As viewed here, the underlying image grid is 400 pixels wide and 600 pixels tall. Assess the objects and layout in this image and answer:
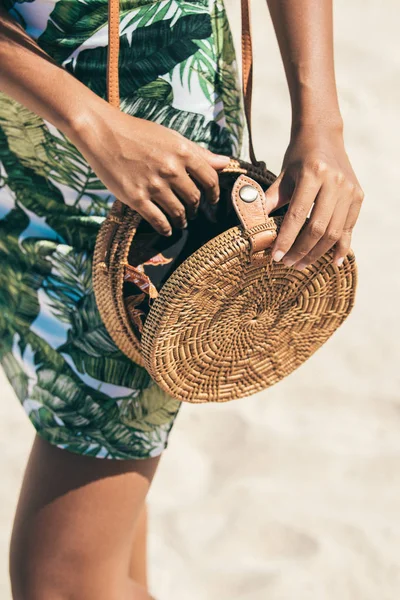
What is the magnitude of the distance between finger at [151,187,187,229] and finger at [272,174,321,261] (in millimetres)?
133

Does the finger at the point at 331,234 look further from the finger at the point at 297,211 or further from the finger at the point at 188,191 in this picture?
the finger at the point at 188,191

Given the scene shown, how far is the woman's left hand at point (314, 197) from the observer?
1.18m

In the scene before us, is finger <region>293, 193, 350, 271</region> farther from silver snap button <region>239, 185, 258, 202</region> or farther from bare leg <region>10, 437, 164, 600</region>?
bare leg <region>10, 437, 164, 600</region>

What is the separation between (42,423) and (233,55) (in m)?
0.68

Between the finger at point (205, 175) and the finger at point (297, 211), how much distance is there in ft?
0.33

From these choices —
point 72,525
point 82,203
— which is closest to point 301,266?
point 82,203

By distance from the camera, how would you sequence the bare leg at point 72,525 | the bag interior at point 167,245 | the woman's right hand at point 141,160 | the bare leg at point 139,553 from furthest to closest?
the bare leg at point 139,553, the bare leg at point 72,525, the bag interior at point 167,245, the woman's right hand at point 141,160


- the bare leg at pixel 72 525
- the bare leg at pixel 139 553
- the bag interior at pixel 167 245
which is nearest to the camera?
the bag interior at pixel 167 245

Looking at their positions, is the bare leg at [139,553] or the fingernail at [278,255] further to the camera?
the bare leg at [139,553]

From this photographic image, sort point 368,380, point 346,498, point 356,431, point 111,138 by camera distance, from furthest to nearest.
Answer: point 368,380 → point 356,431 → point 346,498 → point 111,138

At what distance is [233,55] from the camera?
1.41 metres

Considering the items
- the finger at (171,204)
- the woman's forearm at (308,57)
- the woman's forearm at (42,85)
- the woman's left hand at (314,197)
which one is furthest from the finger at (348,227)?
the woman's forearm at (42,85)

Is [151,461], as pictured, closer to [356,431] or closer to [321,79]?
[321,79]

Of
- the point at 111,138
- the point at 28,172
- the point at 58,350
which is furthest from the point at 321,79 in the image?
the point at 58,350
